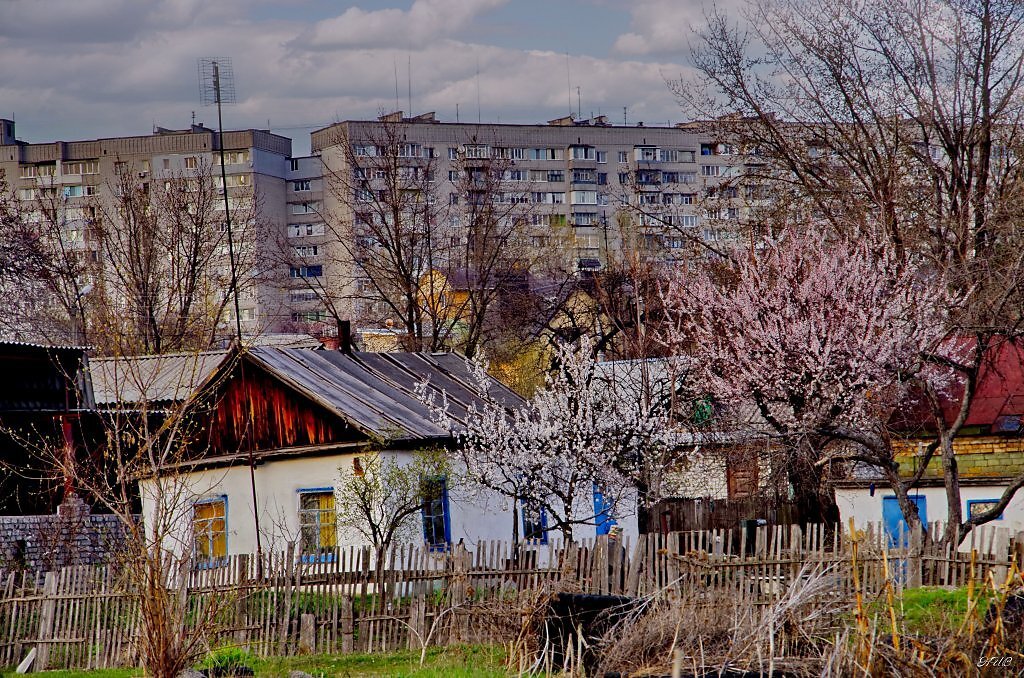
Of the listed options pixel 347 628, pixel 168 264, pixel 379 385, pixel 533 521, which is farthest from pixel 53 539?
pixel 168 264

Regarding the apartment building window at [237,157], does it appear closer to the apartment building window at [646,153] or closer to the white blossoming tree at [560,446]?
the apartment building window at [646,153]

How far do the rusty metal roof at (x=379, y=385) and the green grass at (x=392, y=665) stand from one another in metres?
5.95

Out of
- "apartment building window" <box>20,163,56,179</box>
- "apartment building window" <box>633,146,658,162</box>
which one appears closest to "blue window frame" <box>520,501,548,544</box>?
"apartment building window" <box>633,146,658,162</box>

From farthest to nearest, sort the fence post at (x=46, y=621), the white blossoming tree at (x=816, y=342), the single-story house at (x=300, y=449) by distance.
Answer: the white blossoming tree at (x=816, y=342)
the single-story house at (x=300, y=449)
the fence post at (x=46, y=621)

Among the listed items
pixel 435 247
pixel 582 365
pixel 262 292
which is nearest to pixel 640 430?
pixel 582 365

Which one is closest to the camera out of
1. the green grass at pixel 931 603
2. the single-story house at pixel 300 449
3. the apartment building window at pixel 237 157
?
the green grass at pixel 931 603

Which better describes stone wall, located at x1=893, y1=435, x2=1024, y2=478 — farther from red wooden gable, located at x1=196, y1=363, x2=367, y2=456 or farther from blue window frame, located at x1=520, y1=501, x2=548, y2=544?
red wooden gable, located at x1=196, y1=363, x2=367, y2=456

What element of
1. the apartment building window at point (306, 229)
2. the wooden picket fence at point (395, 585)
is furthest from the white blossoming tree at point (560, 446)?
the apartment building window at point (306, 229)

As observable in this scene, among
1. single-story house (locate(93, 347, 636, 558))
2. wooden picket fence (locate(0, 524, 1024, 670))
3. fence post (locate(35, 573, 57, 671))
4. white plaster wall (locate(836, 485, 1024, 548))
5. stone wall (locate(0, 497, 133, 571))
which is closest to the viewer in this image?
wooden picket fence (locate(0, 524, 1024, 670))

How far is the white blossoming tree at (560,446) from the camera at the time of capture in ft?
72.2

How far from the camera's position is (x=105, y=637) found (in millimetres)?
16562

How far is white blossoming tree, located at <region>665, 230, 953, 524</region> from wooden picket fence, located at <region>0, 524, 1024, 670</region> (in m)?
5.45

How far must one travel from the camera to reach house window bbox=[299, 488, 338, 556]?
22.0 meters

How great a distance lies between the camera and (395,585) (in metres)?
17.0
